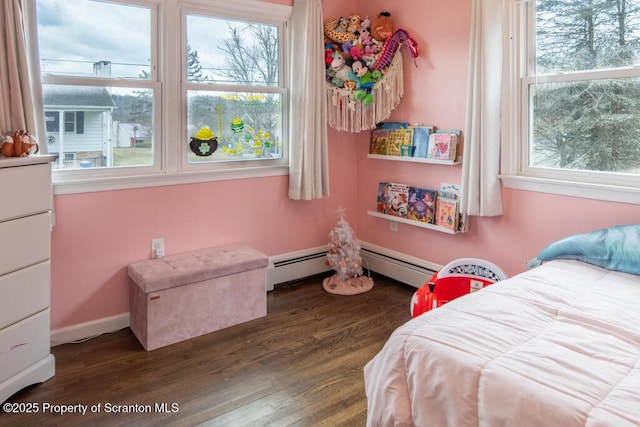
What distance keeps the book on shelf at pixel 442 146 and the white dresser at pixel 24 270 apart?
2.33 m

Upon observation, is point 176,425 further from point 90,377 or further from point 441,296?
point 441,296

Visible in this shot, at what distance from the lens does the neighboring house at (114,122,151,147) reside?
2836mm

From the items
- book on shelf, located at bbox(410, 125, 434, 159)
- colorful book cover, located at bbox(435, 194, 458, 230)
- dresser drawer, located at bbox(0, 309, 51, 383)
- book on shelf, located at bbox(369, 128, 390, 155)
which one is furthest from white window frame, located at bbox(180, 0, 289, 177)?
dresser drawer, located at bbox(0, 309, 51, 383)

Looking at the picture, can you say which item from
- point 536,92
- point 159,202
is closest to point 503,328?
point 536,92

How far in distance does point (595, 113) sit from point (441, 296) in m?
1.32

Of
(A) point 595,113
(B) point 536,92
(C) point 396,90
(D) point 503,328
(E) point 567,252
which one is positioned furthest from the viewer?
(C) point 396,90

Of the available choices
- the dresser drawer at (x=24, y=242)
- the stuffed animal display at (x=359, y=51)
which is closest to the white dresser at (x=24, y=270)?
the dresser drawer at (x=24, y=242)

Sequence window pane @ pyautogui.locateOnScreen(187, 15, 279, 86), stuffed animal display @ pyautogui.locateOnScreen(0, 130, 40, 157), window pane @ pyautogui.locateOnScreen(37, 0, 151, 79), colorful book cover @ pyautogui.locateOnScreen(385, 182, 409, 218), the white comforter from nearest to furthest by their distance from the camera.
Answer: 1. the white comforter
2. stuffed animal display @ pyautogui.locateOnScreen(0, 130, 40, 157)
3. window pane @ pyautogui.locateOnScreen(37, 0, 151, 79)
4. window pane @ pyautogui.locateOnScreen(187, 15, 279, 86)
5. colorful book cover @ pyautogui.locateOnScreen(385, 182, 409, 218)

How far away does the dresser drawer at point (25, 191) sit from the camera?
1983 mm

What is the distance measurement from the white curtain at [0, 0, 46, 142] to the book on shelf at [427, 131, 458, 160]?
240 centimetres

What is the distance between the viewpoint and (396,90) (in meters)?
3.51

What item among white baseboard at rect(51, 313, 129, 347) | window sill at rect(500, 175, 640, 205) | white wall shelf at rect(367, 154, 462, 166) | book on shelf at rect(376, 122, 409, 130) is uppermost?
book on shelf at rect(376, 122, 409, 130)

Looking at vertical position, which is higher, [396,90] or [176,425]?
[396,90]

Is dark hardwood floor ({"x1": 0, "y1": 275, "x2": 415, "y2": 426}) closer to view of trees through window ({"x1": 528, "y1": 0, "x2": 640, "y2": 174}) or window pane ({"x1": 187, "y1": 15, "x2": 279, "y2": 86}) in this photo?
view of trees through window ({"x1": 528, "y1": 0, "x2": 640, "y2": 174})
